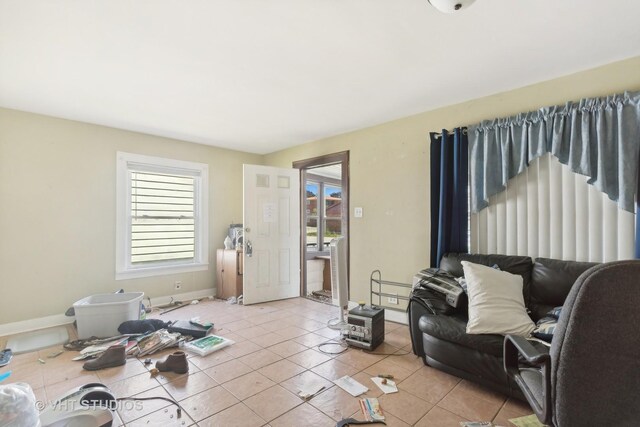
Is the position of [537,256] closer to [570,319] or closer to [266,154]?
[570,319]

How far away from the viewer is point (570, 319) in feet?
3.46

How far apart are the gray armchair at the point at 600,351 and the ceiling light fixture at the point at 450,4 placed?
57.0 inches

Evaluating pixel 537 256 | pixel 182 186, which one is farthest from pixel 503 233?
pixel 182 186

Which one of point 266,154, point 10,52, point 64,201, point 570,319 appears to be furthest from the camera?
point 266,154

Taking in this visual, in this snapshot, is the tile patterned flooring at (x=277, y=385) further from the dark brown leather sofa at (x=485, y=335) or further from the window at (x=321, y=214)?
the window at (x=321, y=214)

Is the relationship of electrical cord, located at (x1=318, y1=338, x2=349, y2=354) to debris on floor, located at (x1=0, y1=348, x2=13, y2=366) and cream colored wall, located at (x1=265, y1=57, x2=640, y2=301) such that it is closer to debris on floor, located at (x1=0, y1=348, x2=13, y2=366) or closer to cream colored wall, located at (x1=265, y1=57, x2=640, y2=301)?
cream colored wall, located at (x1=265, y1=57, x2=640, y2=301)

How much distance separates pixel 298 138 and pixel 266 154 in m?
1.22

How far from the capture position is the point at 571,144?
2396mm

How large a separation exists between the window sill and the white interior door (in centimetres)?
97

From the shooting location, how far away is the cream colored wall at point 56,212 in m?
3.27

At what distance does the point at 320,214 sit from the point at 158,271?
2.97m

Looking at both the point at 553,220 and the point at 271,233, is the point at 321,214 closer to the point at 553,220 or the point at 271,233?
the point at 271,233

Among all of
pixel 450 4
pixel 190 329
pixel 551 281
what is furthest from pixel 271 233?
pixel 450 4

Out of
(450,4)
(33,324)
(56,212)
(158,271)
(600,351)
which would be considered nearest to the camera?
(600,351)
